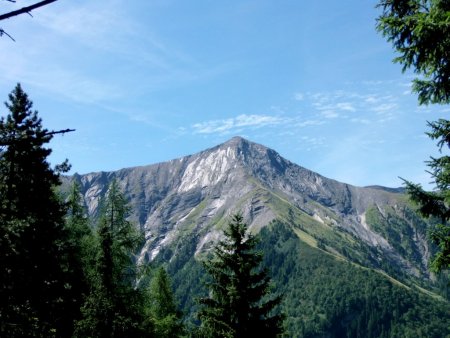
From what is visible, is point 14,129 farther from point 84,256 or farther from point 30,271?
point 84,256

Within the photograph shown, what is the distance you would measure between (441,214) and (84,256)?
71.1 feet

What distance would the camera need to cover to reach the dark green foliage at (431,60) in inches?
404

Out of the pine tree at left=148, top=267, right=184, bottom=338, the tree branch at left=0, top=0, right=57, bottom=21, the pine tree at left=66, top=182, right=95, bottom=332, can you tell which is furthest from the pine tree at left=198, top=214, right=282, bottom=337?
the tree branch at left=0, top=0, right=57, bottom=21

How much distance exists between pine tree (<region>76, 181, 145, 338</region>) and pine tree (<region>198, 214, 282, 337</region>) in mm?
5754

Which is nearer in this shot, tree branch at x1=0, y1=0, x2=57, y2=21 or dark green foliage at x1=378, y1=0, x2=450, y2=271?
tree branch at x1=0, y1=0, x2=57, y2=21

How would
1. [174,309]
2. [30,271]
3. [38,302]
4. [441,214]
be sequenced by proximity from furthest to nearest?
[174,309]
[38,302]
[30,271]
[441,214]

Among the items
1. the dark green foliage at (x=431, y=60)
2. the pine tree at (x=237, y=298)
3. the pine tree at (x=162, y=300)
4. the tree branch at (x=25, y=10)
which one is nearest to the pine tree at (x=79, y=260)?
the pine tree at (x=162, y=300)

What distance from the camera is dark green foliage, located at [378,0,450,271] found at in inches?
404

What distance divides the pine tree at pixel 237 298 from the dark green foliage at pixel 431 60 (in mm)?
7992

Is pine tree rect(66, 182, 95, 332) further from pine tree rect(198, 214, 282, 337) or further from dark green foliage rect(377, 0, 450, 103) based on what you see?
dark green foliage rect(377, 0, 450, 103)

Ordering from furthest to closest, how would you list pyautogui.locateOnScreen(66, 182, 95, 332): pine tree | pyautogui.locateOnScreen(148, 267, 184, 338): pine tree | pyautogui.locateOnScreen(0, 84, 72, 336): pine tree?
pyautogui.locateOnScreen(148, 267, 184, 338): pine tree → pyautogui.locateOnScreen(66, 182, 95, 332): pine tree → pyautogui.locateOnScreen(0, 84, 72, 336): pine tree

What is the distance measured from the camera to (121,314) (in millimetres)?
23016

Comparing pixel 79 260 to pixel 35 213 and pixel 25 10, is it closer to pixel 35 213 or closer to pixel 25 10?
pixel 35 213

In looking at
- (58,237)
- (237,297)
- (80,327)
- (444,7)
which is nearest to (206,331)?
(237,297)
